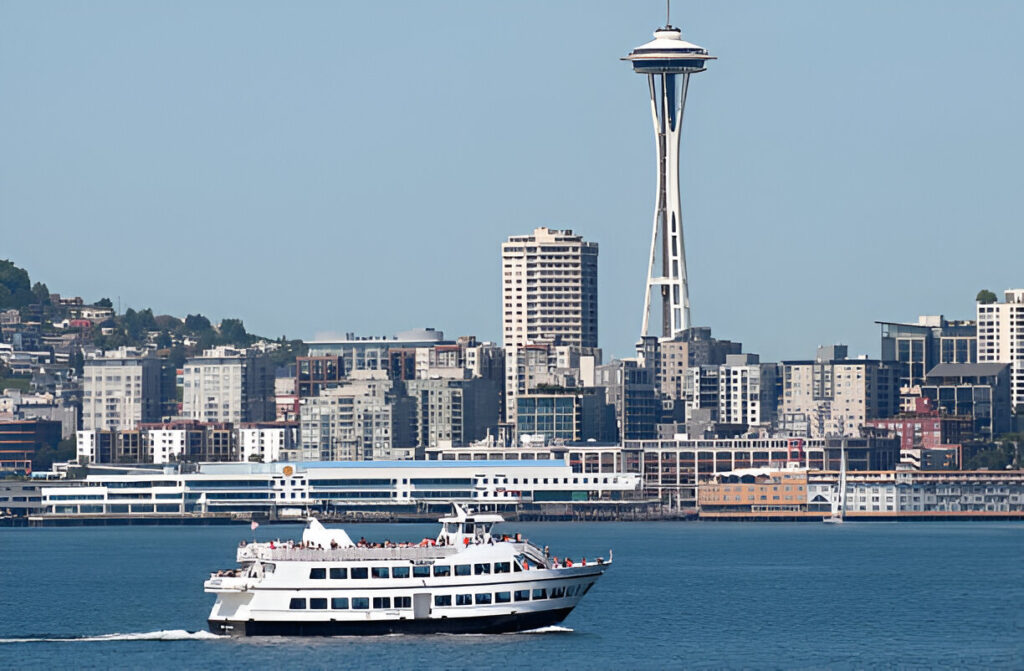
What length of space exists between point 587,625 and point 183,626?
16.2m

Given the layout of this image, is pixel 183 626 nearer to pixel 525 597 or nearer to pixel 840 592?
pixel 525 597

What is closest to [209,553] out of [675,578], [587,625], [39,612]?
[675,578]

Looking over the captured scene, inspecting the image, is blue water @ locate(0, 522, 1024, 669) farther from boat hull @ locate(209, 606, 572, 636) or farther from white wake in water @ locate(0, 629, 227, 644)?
boat hull @ locate(209, 606, 572, 636)

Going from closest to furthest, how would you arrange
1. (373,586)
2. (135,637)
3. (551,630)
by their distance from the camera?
(373,586) < (551,630) < (135,637)

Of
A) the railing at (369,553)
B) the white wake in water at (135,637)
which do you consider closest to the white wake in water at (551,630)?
the railing at (369,553)

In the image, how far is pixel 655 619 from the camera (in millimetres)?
107250

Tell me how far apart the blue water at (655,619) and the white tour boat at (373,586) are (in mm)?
738

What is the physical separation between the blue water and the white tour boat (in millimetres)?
738

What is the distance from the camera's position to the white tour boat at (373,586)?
92375 millimetres

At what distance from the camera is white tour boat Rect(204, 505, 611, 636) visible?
9238 cm

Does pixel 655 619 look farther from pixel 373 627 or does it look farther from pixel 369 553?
pixel 369 553

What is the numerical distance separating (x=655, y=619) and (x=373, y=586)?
18.7m

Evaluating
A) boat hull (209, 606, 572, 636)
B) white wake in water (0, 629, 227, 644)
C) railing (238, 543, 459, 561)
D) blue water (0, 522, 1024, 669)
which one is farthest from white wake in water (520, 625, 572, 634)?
white wake in water (0, 629, 227, 644)

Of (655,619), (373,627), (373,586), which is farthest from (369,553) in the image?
(655,619)
